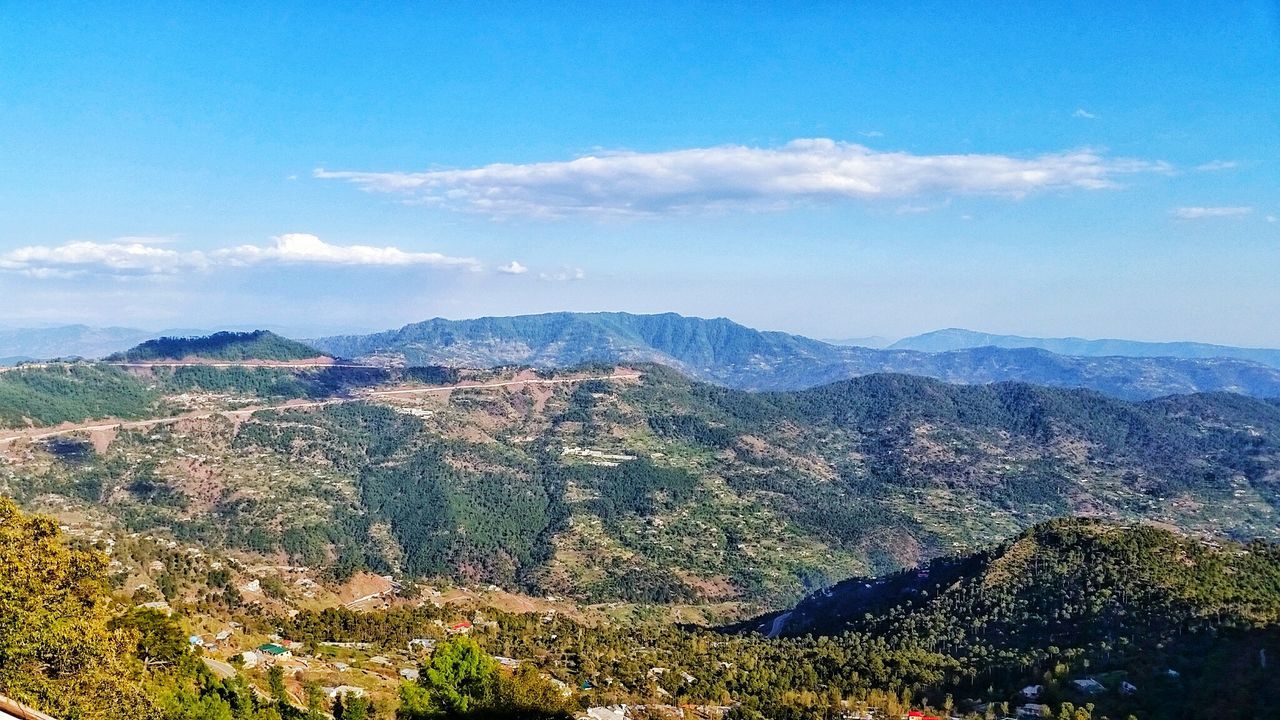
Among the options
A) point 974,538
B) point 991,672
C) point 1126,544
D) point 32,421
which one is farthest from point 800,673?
point 32,421

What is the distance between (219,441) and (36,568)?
179939 mm

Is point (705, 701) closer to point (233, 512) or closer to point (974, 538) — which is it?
point (233, 512)

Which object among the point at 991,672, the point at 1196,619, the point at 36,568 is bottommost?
Answer: the point at 991,672

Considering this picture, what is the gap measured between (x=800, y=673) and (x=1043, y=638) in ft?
87.2

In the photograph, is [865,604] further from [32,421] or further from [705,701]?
[32,421]

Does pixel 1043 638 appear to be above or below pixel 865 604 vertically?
above

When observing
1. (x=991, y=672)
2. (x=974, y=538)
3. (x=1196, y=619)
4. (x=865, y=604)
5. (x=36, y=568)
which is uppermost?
(x=36, y=568)

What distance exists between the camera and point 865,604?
109 m

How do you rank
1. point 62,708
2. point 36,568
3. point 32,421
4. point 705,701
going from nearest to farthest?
point 62,708 < point 36,568 < point 705,701 < point 32,421

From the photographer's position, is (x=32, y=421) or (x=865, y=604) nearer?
(x=865, y=604)

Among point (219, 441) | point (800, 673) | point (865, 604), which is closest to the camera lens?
point (800, 673)

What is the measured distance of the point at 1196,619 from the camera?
228ft

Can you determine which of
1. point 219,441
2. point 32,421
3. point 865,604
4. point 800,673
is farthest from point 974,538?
point 32,421

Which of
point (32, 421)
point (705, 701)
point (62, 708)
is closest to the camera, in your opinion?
point (62, 708)
